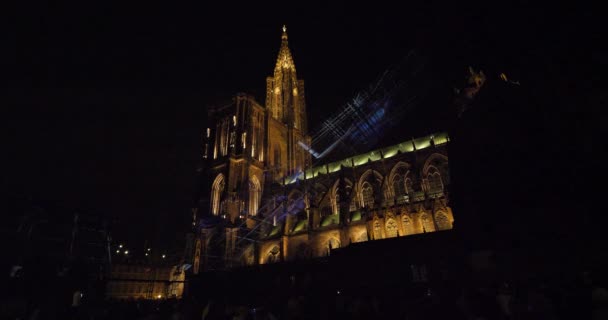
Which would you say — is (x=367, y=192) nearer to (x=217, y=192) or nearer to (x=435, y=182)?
(x=435, y=182)

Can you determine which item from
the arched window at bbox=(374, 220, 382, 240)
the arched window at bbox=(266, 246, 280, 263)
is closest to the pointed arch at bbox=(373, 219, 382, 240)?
the arched window at bbox=(374, 220, 382, 240)

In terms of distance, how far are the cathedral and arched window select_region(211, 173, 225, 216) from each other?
131 mm

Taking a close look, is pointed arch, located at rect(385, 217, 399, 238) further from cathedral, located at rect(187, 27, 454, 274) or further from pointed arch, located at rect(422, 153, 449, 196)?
pointed arch, located at rect(422, 153, 449, 196)

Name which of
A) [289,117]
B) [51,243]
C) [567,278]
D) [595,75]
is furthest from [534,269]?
[289,117]

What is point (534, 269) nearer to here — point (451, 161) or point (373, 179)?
point (451, 161)

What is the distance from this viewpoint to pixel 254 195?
40.3 meters

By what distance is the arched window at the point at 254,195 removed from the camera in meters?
39.3

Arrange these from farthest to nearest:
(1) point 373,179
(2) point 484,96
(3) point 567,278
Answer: (1) point 373,179, (2) point 484,96, (3) point 567,278

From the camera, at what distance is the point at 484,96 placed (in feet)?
48.3

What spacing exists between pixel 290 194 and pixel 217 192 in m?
10.0

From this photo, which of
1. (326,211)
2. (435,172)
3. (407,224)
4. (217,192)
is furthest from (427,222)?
(217,192)

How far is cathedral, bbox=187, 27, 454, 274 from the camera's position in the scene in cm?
2816

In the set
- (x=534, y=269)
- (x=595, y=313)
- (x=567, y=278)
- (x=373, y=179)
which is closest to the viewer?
(x=595, y=313)

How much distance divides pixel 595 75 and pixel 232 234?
31.9 metres
